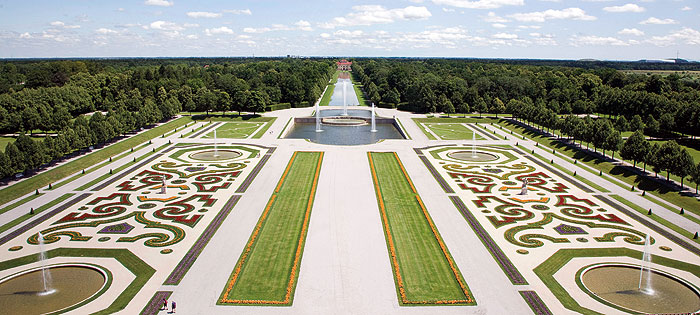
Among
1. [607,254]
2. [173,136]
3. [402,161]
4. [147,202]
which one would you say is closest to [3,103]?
[173,136]

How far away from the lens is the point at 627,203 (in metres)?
40.8

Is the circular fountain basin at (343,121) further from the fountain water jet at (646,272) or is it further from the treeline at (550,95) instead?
the fountain water jet at (646,272)

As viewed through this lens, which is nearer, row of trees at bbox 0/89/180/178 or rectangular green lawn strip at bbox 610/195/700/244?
rectangular green lawn strip at bbox 610/195/700/244

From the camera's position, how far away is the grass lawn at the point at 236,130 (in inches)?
2885

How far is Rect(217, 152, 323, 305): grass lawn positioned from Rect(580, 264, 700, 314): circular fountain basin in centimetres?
1671

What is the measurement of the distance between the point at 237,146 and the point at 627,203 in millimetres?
46119

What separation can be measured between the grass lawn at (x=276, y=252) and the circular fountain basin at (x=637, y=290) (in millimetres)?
16708

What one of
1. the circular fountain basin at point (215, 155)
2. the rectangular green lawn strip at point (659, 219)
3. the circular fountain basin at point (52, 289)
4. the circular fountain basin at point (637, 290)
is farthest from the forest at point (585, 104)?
the circular fountain basin at point (52, 289)

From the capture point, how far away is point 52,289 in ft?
84.8

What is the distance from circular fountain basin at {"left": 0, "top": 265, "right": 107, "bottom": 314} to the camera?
79.0 feet

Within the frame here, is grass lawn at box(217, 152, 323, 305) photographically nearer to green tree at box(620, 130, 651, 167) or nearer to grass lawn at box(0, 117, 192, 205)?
grass lawn at box(0, 117, 192, 205)

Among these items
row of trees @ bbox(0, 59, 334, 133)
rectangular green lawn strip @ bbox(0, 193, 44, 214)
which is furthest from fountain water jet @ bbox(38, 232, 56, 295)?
row of trees @ bbox(0, 59, 334, 133)

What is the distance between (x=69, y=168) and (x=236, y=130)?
1186 inches

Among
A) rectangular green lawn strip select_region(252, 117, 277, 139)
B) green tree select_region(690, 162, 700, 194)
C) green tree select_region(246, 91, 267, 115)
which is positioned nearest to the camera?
green tree select_region(690, 162, 700, 194)
